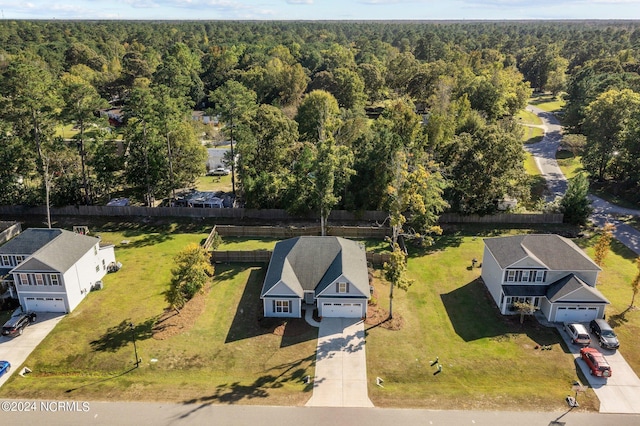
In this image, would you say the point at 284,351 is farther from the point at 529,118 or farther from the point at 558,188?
the point at 529,118

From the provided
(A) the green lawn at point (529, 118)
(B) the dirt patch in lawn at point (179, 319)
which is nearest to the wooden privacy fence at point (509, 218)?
(B) the dirt patch in lawn at point (179, 319)

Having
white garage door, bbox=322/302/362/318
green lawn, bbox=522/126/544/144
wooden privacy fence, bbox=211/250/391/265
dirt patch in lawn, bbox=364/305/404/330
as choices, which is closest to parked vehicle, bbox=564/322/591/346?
dirt patch in lawn, bbox=364/305/404/330

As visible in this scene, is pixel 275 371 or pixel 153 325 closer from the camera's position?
pixel 275 371

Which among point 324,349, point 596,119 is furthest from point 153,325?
point 596,119

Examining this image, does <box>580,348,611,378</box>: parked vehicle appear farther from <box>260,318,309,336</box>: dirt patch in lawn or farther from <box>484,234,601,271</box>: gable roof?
<box>260,318,309,336</box>: dirt patch in lawn

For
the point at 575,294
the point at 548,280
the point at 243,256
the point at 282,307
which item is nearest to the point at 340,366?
the point at 282,307

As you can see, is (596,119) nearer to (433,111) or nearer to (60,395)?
(433,111)

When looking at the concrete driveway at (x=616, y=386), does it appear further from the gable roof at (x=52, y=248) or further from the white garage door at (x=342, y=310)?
the gable roof at (x=52, y=248)
